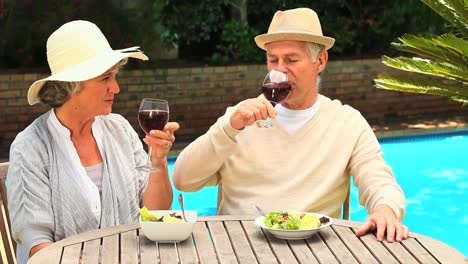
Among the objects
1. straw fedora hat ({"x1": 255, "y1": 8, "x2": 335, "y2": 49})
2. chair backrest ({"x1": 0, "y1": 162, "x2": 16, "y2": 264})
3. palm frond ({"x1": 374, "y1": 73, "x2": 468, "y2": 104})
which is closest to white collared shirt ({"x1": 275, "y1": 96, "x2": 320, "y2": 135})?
straw fedora hat ({"x1": 255, "y1": 8, "x2": 335, "y2": 49})

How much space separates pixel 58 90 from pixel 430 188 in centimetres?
683

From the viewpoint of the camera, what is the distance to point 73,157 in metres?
3.67

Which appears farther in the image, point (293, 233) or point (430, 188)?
point (430, 188)

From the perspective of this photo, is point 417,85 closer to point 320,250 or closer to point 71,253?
point 320,250

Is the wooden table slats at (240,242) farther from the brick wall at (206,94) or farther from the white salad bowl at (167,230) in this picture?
the brick wall at (206,94)

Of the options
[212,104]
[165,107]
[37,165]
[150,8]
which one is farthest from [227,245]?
[150,8]

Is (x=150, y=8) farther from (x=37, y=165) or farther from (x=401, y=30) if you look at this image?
(x=37, y=165)

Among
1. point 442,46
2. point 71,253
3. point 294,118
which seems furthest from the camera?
point 442,46

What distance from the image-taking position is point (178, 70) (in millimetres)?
11492

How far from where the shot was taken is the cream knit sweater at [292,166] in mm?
3824

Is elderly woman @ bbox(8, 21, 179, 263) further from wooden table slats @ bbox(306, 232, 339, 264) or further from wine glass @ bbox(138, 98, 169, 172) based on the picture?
wooden table slats @ bbox(306, 232, 339, 264)

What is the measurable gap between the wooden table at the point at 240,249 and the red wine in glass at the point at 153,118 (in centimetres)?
38

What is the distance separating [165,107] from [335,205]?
1009mm

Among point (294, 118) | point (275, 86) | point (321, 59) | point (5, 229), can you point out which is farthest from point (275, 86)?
point (5, 229)
